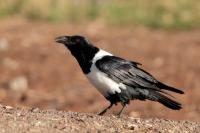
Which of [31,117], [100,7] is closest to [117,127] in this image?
[31,117]

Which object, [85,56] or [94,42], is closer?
[85,56]

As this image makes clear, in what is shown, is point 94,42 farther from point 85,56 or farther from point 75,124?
point 75,124

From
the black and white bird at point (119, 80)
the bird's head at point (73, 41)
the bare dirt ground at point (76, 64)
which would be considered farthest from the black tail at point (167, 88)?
the bare dirt ground at point (76, 64)

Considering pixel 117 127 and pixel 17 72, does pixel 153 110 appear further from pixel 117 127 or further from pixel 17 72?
pixel 117 127

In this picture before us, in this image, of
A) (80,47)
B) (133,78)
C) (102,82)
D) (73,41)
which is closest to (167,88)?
(133,78)

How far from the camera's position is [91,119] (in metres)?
9.10

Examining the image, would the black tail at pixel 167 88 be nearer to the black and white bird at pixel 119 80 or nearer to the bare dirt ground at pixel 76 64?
the black and white bird at pixel 119 80

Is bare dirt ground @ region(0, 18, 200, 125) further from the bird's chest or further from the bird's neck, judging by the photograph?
the bird's chest

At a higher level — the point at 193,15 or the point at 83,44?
the point at 193,15

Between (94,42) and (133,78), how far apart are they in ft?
35.7

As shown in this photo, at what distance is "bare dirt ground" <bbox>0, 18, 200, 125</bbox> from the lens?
50.0 ft

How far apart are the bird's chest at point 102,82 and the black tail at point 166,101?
585 mm

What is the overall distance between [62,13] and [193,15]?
13.4ft

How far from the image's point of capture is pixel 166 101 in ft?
34.3
